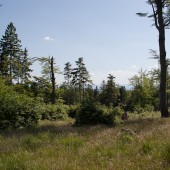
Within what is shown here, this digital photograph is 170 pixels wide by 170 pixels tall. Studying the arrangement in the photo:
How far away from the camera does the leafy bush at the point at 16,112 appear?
62.5 feet

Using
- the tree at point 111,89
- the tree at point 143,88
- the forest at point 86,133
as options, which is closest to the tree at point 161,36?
the forest at point 86,133

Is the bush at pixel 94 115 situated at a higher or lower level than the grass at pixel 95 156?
higher

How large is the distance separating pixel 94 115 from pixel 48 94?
4528 cm

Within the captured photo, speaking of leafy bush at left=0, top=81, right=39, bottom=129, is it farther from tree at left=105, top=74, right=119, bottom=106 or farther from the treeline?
tree at left=105, top=74, right=119, bottom=106

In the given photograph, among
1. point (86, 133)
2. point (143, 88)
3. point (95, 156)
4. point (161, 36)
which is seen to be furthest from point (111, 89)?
point (95, 156)

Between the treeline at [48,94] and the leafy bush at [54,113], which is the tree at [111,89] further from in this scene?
the leafy bush at [54,113]

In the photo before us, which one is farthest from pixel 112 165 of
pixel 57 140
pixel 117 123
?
pixel 117 123

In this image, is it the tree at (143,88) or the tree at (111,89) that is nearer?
the tree at (143,88)

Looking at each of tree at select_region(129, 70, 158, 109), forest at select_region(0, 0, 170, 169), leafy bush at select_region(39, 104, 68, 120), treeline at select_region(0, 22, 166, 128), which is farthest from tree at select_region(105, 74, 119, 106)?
leafy bush at select_region(39, 104, 68, 120)

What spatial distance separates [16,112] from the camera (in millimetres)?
19391

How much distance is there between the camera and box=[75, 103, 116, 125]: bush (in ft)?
58.7

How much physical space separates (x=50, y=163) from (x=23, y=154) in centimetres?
167

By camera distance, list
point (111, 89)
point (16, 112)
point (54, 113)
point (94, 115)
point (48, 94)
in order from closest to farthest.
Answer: point (94, 115), point (16, 112), point (54, 113), point (48, 94), point (111, 89)

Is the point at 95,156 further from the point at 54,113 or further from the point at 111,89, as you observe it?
the point at 111,89
